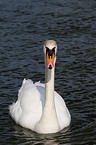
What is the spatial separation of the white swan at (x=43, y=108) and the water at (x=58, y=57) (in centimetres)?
21

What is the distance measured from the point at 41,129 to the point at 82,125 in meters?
1.17

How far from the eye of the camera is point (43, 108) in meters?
10.4

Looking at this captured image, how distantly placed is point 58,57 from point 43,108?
5521 mm

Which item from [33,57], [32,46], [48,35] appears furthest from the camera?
[48,35]

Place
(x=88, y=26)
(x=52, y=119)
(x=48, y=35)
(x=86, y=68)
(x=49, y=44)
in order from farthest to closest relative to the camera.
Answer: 1. (x=88, y=26)
2. (x=48, y=35)
3. (x=86, y=68)
4. (x=52, y=119)
5. (x=49, y=44)

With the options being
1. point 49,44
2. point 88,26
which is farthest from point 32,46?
point 49,44

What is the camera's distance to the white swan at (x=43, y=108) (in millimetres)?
9872

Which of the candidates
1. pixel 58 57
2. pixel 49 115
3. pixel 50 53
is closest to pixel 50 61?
pixel 50 53

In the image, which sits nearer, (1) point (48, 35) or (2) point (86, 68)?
(2) point (86, 68)

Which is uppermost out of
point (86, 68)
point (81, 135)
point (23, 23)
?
point (23, 23)

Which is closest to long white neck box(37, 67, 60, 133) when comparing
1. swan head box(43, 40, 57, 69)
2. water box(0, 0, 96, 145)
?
water box(0, 0, 96, 145)

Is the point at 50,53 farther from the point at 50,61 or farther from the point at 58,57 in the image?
the point at 58,57

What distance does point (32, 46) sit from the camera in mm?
16938

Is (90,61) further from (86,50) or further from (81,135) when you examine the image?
(81,135)
